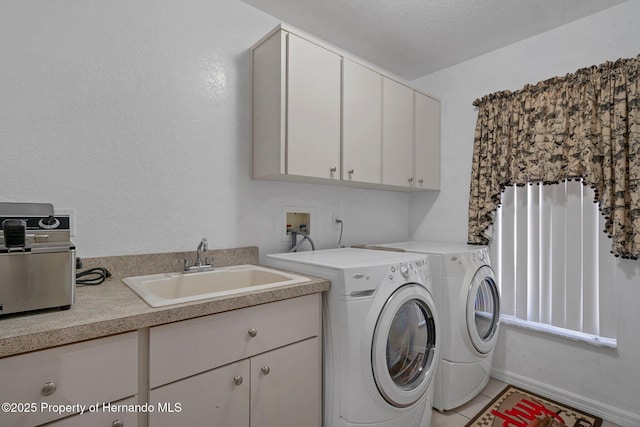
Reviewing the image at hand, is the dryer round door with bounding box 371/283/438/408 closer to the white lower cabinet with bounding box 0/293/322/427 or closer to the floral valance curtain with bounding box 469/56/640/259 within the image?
the white lower cabinet with bounding box 0/293/322/427

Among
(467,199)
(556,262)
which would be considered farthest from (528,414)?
(467,199)

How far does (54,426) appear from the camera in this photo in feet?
2.78

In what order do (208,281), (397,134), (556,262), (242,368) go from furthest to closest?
(397,134) < (556,262) < (208,281) < (242,368)

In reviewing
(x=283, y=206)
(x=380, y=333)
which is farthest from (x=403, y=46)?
(x=380, y=333)

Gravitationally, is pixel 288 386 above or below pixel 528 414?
above

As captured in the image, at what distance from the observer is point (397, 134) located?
7.89 feet

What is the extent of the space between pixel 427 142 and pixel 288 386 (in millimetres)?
2177

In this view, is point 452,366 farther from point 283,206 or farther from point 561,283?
point 283,206

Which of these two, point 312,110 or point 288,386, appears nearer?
point 288,386

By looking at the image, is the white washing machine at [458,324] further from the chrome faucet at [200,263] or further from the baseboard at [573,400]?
the chrome faucet at [200,263]

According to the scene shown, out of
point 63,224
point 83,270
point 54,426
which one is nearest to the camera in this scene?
point 54,426

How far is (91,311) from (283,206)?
4.34 ft

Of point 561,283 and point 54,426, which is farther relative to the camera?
point 561,283

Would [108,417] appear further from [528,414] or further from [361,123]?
[528,414]
